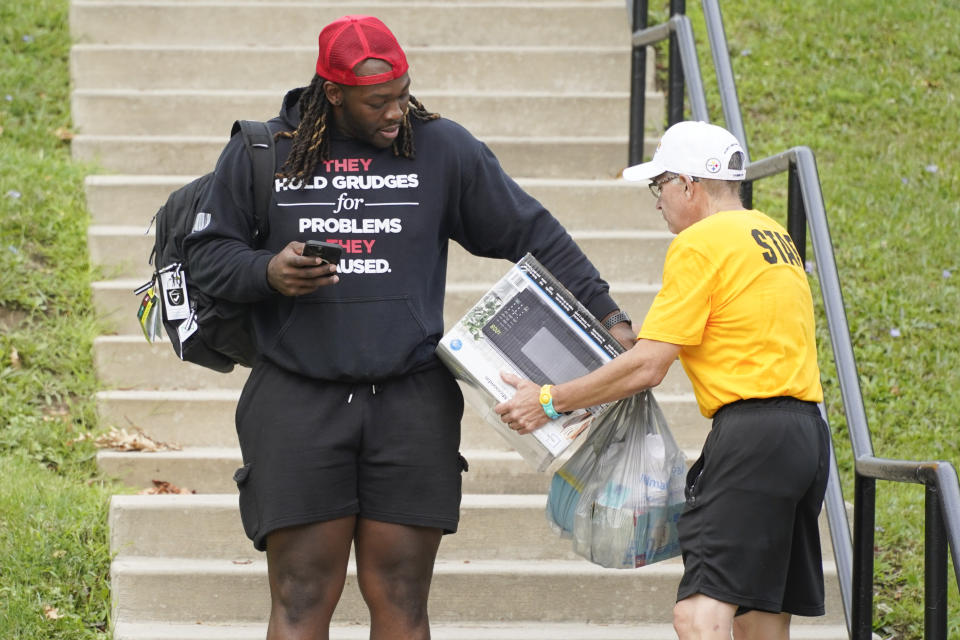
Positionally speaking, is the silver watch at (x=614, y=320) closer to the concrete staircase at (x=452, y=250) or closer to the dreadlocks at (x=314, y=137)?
the dreadlocks at (x=314, y=137)

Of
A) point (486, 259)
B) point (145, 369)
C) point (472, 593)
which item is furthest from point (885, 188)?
point (145, 369)

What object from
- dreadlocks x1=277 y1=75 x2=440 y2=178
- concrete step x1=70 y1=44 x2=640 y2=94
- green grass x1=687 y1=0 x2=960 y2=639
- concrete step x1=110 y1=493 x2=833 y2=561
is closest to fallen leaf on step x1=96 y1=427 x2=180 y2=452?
concrete step x1=110 y1=493 x2=833 y2=561

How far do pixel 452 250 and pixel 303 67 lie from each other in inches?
60.7

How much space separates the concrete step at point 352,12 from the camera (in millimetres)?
6566

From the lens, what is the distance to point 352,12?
6.73 m

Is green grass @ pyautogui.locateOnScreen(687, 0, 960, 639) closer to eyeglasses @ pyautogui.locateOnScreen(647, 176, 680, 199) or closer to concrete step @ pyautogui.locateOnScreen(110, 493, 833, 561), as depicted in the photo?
concrete step @ pyautogui.locateOnScreen(110, 493, 833, 561)

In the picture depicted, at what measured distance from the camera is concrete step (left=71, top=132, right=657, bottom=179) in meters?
5.88

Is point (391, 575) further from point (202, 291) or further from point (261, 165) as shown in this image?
point (261, 165)

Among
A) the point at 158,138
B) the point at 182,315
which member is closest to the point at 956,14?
the point at 158,138

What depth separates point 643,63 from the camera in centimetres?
592

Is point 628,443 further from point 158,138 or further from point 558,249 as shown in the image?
point 158,138

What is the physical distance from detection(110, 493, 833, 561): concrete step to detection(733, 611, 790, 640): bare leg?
0.98 meters

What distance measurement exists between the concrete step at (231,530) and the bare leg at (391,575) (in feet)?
3.76

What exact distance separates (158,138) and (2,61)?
1150 millimetres
